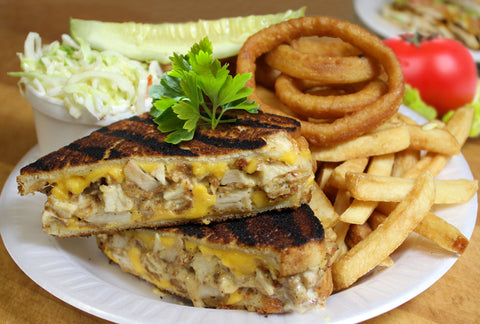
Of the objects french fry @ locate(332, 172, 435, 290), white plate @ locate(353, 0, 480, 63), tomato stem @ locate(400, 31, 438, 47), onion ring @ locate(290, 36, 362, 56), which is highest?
onion ring @ locate(290, 36, 362, 56)

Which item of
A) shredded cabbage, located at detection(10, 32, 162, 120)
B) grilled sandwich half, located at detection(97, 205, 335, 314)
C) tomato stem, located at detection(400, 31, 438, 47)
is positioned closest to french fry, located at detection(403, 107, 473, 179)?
grilled sandwich half, located at detection(97, 205, 335, 314)

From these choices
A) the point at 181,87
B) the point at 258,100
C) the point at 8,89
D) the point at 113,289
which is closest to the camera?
the point at 113,289

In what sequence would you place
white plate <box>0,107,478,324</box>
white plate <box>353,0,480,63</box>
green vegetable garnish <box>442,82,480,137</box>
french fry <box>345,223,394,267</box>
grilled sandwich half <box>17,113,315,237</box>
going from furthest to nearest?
white plate <box>353,0,480,63</box> → green vegetable garnish <box>442,82,480,137</box> → french fry <box>345,223,394,267</box> → grilled sandwich half <box>17,113,315,237</box> → white plate <box>0,107,478,324</box>

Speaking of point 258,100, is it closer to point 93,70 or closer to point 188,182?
point 188,182

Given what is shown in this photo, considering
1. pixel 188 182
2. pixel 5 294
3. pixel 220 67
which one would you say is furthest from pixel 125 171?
pixel 5 294

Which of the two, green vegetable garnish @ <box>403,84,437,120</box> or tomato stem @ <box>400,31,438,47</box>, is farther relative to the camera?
tomato stem @ <box>400,31,438,47</box>

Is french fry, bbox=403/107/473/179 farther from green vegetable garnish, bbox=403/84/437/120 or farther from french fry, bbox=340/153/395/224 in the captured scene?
green vegetable garnish, bbox=403/84/437/120

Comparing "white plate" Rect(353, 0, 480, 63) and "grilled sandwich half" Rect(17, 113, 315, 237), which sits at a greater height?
"grilled sandwich half" Rect(17, 113, 315, 237)
